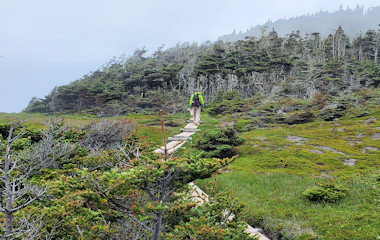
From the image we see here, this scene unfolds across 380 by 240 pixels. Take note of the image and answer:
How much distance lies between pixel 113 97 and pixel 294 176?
104ft

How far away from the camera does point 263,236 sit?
15.1 ft

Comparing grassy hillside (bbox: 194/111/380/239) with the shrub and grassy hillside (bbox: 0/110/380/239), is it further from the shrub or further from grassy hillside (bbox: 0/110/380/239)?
the shrub

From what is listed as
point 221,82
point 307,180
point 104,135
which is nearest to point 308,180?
point 307,180

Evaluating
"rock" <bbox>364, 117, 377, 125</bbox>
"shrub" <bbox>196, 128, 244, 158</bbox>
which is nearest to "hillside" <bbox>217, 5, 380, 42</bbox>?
"rock" <bbox>364, 117, 377, 125</bbox>

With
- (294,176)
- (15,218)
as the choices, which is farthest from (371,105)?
(15,218)

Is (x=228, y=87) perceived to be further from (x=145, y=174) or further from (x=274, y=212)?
(x=145, y=174)

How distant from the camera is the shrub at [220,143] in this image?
10349 millimetres

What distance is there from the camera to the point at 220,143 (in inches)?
435

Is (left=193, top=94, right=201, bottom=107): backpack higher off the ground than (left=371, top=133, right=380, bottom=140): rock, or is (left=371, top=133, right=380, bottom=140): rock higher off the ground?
(left=193, top=94, right=201, bottom=107): backpack

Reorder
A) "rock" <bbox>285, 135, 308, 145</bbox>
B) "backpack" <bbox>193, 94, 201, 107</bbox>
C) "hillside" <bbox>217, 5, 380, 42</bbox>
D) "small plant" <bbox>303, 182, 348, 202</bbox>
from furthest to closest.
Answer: "hillside" <bbox>217, 5, 380, 42</bbox>, "backpack" <bbox>193, 94, 201, 107</bbox>, "rock" <bbox>285, 135, 308, 145</bbox>, "small plant" <bbox>303, 182, 348, 202</bbox>

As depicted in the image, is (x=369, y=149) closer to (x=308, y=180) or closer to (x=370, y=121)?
(x=308, y=180)

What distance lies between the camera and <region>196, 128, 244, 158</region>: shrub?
34.0ft

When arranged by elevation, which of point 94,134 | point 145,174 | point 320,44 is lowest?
point 94,134

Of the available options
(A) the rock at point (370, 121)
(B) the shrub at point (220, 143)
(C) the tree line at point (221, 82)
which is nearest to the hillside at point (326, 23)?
(C) the tree line at point (221, 82)
